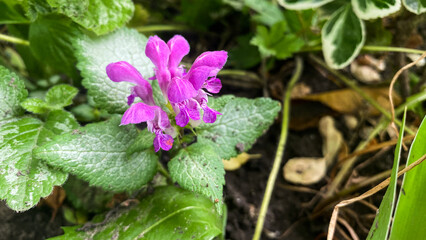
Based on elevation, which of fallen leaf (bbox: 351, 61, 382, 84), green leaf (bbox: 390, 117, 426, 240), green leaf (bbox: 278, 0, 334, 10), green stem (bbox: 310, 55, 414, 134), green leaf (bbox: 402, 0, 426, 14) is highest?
green leaf (bbox: 402, 0, 426, 14)

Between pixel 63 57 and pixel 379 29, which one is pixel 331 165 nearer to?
pixel 379 29

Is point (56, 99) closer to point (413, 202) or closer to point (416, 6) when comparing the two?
point (413, 202)

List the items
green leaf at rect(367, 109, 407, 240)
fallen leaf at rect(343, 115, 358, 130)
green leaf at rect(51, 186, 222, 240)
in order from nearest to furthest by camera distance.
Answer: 1. green leaf at rect(367, 109, 407, 240)
2. green leaf at rect(51, 186, 222, 240)
3. fallen leaf at rect(343, 115, 358, 130)

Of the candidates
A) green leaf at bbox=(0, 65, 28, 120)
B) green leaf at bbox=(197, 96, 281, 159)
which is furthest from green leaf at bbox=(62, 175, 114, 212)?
green leaf at bbox=(197, 96, 281, 159)

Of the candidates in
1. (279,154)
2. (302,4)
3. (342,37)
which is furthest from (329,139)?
(302,4)

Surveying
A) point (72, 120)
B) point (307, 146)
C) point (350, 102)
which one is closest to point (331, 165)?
point (307, 146)

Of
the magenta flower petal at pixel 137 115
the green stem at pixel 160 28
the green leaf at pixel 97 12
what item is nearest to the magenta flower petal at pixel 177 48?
the magenta flower petal at pixel 137 115

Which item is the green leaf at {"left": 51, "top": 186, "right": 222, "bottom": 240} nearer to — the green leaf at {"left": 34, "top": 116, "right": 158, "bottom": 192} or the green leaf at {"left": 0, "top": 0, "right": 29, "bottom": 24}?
the green leaf at {"left": 34, "top": 116, "right": 158, "bottom": 192}
